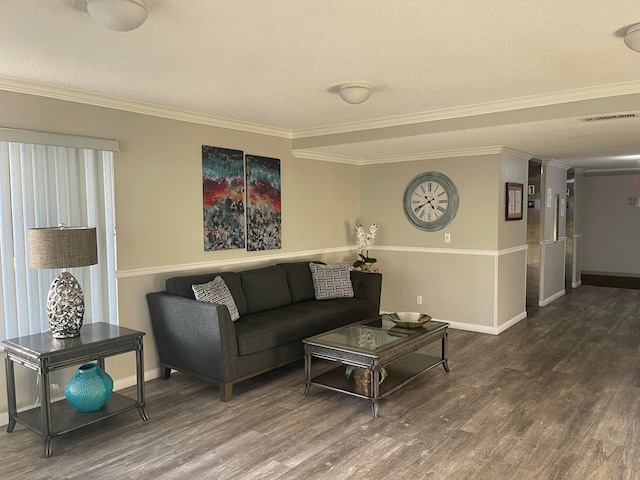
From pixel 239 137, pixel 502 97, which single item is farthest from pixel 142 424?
pixel 502 97

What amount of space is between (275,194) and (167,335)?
200cm

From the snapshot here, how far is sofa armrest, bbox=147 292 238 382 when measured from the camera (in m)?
3.62

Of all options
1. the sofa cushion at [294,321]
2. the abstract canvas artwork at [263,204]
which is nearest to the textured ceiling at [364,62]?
the abstract canvas artwork at [263,204]

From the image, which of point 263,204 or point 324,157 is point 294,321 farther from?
point 324,157

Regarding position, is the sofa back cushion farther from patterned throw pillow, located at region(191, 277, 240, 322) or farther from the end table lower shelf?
the end table lower shelf

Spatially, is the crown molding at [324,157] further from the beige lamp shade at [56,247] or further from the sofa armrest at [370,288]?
the beige lamp shade at [56,247]

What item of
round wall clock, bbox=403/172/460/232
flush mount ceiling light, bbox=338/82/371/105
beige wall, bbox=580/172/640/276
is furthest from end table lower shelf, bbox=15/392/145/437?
beige wall, bbox=580/172/640/276

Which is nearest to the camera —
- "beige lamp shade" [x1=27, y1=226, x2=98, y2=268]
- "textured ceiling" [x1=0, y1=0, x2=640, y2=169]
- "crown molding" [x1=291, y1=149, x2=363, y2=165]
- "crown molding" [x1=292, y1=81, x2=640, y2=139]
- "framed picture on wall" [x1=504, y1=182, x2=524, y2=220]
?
"textured ceiling" [x1=0, y1=0, x2=640, y2=169]

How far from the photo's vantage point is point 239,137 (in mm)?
4867

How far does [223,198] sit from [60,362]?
7.35 ft

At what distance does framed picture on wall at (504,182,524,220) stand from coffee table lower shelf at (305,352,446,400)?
2378mm

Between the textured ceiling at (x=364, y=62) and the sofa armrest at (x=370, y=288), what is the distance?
1532mm

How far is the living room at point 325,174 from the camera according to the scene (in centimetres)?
329

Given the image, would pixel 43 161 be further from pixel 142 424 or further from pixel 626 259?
pixel 626 259
